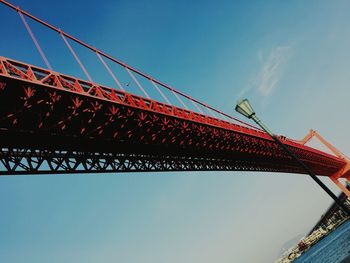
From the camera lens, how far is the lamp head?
699 centimetres

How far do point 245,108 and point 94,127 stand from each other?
10.1 m

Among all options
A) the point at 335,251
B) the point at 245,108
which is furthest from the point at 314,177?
the point at 335,251

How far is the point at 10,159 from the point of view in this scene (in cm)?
1520

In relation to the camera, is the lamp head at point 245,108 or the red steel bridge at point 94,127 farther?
the red steel bridge at point 94,127

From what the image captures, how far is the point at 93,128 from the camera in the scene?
1558 cm

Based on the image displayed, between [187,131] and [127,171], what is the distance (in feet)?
15.2

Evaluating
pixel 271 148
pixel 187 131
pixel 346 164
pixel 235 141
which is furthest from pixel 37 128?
pixel 346 164

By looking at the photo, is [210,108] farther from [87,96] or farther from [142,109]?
[87,96]

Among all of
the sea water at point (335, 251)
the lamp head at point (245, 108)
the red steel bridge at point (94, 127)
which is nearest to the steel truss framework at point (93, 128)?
the red steel bridge at point (94, 127)

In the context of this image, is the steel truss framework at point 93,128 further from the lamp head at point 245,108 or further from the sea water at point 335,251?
the sea water at point 335,251

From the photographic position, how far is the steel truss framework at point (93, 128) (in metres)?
11.8

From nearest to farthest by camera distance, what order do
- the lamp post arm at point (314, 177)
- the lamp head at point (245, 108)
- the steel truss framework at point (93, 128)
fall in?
the lamp post arm at point (314, 177)
the lamp head at point (245, 108)
the steel truss framework at point (93, 128)

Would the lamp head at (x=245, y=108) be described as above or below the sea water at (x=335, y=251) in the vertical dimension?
above

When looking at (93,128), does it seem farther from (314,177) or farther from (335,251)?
(335,251)
